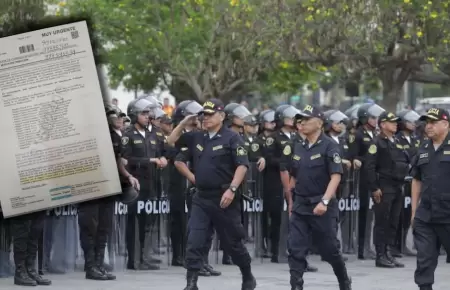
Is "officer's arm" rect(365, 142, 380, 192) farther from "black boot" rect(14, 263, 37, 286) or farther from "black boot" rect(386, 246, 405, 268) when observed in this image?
"black boot" rect(14, 263, 37, 286)

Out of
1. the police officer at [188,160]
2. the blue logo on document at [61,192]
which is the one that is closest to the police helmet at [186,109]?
the police officer at [188,160]

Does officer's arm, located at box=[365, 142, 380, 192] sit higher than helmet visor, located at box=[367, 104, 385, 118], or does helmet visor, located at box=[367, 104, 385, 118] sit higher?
helmet visor, located at box=[367, 104, 385, 118]

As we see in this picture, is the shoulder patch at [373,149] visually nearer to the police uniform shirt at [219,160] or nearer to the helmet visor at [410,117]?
the helmet visor at [410,117]

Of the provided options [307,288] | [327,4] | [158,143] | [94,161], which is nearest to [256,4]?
[327,4]

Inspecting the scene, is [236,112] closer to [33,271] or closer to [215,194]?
[215,194]

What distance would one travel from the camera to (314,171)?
905 centimetres

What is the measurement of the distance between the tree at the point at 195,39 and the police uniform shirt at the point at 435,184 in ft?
39.5

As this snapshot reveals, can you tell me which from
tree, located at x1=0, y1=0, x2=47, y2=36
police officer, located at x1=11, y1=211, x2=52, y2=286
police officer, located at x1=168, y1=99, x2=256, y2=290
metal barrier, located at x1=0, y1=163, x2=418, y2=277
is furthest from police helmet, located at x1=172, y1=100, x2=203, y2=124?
tree, located at x1=0, y1=0, x2=47, y2=36

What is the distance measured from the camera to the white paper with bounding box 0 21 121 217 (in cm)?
313

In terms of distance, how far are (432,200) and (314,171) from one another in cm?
107

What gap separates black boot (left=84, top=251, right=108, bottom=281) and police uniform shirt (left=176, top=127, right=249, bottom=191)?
204 centimetres

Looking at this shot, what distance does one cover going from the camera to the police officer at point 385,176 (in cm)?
1292

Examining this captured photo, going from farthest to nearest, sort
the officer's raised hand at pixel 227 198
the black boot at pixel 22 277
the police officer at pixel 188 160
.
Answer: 1. the police officer at pixel 188 160
2. the black boot at pixel 22 277
3. the officer's raised hand at pixel 227 198

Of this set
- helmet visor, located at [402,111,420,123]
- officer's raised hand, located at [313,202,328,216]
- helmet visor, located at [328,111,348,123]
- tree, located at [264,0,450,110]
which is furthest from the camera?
tree, located at [264,0,450,110]
